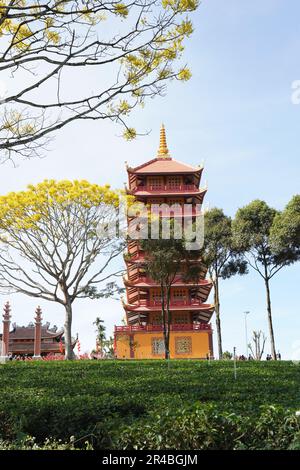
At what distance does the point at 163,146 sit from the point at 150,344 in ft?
52.5

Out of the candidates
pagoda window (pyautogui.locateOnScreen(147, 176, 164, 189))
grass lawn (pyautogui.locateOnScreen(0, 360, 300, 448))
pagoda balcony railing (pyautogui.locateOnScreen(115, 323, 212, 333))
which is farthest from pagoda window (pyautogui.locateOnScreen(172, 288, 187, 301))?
grass lawn (pyautogui.locateOnScreen(0, 360, 300, 448))

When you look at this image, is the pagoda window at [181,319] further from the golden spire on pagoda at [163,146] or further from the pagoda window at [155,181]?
the golden spire on pagoda at [163,146]

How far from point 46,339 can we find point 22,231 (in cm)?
2438

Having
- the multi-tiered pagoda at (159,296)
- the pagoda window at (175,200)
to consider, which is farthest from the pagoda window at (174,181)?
the pagoda window at (175,200)

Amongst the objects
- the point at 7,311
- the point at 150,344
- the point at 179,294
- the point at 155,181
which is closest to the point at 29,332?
Result: the point at 7,311

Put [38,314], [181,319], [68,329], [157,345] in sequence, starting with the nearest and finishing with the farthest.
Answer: [68,329], [157,345], [38,314], [181,319]

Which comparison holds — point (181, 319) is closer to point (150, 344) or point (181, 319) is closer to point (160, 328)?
point (160, 328)

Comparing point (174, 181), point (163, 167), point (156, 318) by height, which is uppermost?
point (163, 167)

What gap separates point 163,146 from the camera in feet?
147

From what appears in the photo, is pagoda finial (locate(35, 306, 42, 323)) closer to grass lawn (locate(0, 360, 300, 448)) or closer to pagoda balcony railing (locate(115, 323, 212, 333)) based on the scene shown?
pagoda balcony railing (locate(115, 323, 212, 333))

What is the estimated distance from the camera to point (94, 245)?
28.2 metres

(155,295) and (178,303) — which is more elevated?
(155,295)

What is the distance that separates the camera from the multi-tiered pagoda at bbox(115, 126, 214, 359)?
38.5 m

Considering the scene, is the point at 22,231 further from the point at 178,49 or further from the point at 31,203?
the point at 178,49
